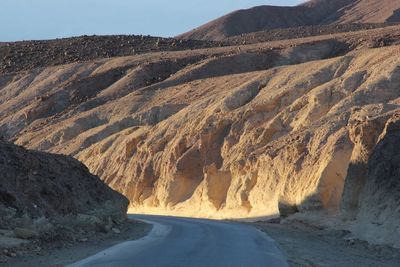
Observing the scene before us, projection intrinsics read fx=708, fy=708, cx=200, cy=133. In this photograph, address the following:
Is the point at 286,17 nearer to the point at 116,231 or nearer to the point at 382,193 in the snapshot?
the point at 116,231

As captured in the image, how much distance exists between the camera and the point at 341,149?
27547mm

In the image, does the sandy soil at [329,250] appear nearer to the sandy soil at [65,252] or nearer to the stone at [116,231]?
the sandy soil at [65,252]

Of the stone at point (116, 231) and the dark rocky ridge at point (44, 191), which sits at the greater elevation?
the dark rocky ridge at point (44, 191)

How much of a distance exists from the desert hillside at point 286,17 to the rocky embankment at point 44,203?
134 m

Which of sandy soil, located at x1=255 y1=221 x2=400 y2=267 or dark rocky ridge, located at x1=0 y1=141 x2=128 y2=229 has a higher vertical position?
dark rocky ridge, located at x1=0 y1=141 x2=128 y2=229

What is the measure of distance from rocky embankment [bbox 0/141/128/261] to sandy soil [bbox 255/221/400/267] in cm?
572

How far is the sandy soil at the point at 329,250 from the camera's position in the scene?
49.9 ft

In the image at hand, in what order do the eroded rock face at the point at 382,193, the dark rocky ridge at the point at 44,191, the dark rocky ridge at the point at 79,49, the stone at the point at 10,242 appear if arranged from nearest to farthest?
1. the stone at the point at 10,242
2. the dark rocky ridge at the point at 44,191
3. the eroded rock face at the point at 382,193
4. the dark rocky ridge at the point at 79,49

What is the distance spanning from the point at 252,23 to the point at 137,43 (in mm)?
75150

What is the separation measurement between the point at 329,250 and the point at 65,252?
21.7ft

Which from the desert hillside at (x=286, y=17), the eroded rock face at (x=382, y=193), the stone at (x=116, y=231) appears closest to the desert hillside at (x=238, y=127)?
the eroded rock face at (x=382, y=193)

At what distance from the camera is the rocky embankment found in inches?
655

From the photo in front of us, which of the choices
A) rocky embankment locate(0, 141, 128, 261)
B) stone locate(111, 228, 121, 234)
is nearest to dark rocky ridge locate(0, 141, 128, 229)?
rocky embankment locate(0, 141, 128, 261)

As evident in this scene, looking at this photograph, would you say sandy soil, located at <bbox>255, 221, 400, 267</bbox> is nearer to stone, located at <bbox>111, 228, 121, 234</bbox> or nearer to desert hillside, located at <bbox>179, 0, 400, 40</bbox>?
stone, located at <bbox>111, 228, 121, 234</bbox>
